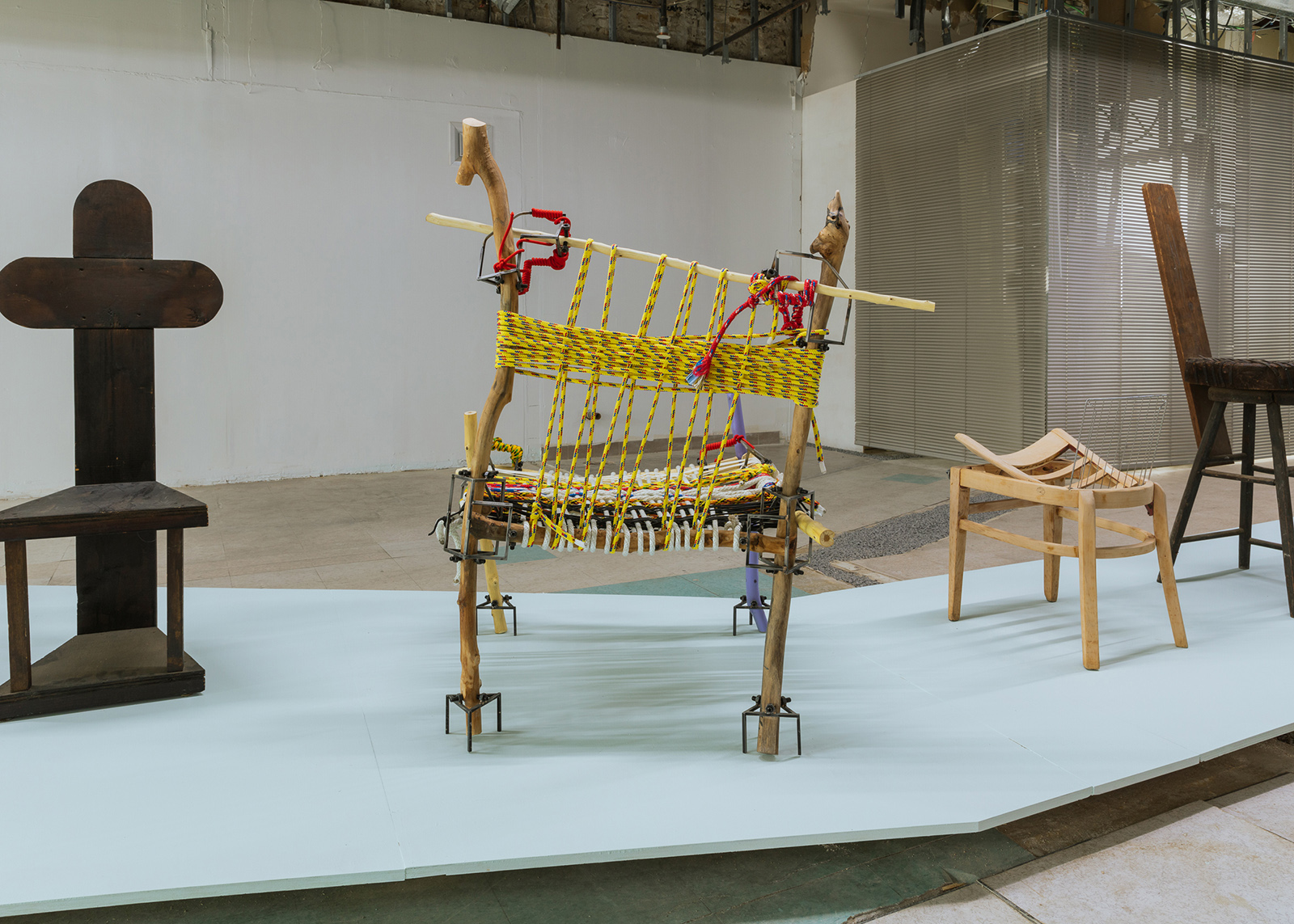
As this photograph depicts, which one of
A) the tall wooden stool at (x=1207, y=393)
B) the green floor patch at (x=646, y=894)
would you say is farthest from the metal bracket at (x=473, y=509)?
the tall wooden stool at (x=1207, y=393)

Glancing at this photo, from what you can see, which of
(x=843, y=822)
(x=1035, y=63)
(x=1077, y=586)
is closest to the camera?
(x=843, y=822)

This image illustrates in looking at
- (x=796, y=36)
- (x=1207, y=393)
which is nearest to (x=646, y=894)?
(x=1207, y=393)

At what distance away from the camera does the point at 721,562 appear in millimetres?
4367

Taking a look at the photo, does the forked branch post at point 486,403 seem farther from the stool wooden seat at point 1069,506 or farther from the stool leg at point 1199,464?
the stool leg at point 1199,464

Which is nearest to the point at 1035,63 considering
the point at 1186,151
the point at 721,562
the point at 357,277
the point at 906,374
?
the point at 1186,151

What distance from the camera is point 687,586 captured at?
3.95 m

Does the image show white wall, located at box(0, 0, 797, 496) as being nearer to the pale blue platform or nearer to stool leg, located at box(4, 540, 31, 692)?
Answer: the pale blue platform

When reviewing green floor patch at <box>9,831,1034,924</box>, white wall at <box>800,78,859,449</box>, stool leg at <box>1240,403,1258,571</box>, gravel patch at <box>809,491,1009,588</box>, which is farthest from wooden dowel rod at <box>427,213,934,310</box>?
white wall at <box>800,78,859,449</box>

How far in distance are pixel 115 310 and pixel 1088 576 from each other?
8.57ft

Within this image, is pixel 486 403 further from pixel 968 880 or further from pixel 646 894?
pixel 968 880

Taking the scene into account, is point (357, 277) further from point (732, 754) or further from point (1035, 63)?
point (732, 754)

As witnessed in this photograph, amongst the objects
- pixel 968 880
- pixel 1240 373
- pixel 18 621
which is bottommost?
pixel 968 880

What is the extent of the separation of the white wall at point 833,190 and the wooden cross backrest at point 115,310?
5.63 metres

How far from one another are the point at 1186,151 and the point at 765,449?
11.6 ft
